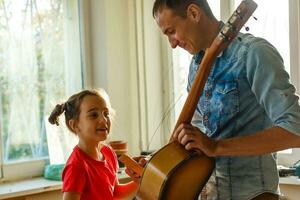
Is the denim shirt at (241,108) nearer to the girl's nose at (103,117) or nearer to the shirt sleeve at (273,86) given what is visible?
the shirt sleeve at (273,86)

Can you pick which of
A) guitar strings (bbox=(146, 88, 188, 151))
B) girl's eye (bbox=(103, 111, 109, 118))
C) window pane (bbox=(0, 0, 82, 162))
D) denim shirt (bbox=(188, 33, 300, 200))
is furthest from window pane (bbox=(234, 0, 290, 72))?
denim shirt (bbox=(188, 33, 300, 200))

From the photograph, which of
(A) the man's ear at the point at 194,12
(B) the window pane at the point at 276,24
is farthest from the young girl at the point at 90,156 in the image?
(B) the window pane at the point at 276,24

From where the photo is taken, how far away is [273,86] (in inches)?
36.8

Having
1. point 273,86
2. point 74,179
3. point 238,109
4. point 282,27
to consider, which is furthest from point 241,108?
point 282,27

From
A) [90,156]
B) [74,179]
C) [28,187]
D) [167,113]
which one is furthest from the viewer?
[167,113]

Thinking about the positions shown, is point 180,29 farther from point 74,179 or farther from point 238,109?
point 74,179

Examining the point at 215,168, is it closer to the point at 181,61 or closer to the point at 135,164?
the point at 135,164

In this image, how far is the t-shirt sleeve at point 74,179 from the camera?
1.58m

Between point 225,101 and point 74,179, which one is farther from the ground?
point 225,101

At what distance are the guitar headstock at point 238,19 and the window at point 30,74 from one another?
1.64 meters

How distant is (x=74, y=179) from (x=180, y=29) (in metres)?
0.73

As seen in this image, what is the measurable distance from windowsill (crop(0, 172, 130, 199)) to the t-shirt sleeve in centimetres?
60

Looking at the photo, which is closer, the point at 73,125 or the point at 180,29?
the point at 180,29

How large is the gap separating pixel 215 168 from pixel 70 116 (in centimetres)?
86
